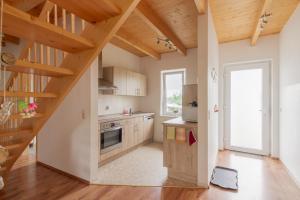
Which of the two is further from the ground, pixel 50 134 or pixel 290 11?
pixel 290 11

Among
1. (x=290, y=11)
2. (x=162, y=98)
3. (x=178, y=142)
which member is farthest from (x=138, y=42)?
(x=290, y=11)

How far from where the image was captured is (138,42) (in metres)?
3.95

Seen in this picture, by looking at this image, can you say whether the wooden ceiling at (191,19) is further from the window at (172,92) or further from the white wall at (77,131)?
the white wall at (77,131)

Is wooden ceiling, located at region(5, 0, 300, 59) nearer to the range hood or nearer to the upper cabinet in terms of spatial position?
the upper cabinet

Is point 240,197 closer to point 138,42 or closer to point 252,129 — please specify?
point 252,129

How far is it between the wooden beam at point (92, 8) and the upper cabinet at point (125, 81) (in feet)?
8.60

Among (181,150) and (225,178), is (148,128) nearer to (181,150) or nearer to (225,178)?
(181,150)

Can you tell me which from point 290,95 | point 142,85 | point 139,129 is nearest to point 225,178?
point 290,95

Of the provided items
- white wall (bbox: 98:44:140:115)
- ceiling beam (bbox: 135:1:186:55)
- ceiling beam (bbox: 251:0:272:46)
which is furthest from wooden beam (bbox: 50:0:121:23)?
A: white wall (bbox: 98:44:140:115)

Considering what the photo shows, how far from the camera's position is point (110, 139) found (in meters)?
3.36

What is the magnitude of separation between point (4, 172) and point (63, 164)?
0.76 metres

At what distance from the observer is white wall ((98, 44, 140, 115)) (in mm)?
4047

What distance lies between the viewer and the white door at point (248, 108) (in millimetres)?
3756

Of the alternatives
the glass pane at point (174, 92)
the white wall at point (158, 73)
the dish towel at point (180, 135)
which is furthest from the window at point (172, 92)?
the dish towel at point (180, 135)
